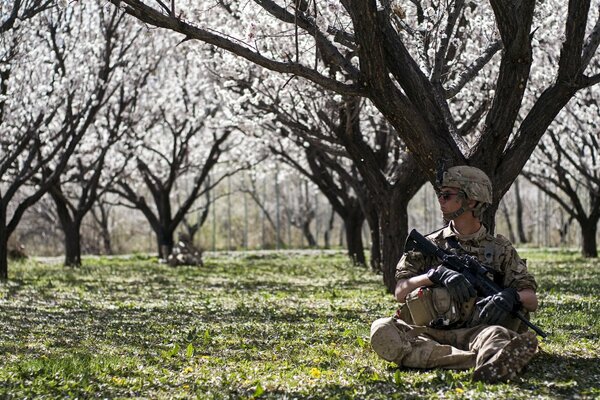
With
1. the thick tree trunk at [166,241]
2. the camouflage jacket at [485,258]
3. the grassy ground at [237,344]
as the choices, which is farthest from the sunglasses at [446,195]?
the thick tree trunk at [166,241]

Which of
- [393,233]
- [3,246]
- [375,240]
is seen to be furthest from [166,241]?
[393,233]

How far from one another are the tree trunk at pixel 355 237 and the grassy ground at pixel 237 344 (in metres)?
6.50

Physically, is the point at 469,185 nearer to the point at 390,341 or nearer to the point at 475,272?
the point at 475,272

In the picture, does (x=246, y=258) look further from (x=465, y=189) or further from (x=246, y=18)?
(x=465, y=189)

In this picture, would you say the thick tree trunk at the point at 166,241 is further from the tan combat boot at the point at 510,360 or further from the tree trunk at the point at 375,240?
the tan combat boot at the point at 510,360

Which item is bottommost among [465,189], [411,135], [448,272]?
[448,272]

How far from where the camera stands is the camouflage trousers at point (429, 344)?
6.01m

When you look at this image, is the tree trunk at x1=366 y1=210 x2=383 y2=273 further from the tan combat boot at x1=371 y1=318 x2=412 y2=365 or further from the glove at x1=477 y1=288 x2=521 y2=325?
the glove at x1=477 y1=288 x2=521 y2=325

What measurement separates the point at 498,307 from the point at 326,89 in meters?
3.93

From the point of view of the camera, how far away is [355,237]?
2286cm

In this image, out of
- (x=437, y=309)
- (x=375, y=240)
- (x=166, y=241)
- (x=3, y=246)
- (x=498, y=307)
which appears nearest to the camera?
(x=498, y=307)

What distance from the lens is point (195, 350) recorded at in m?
7.65

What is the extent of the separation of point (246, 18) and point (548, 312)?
5999 mm

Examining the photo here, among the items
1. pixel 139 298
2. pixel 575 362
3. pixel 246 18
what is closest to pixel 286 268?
pixel 139 298
